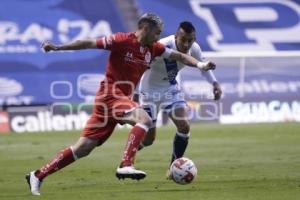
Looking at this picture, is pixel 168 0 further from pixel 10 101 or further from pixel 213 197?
pixel 213 197

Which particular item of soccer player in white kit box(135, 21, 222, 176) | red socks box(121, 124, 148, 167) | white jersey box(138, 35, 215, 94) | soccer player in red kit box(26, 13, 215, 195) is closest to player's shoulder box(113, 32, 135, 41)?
soccer player in red kit box(26, 13, 215, 195)

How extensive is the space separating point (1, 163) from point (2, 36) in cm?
1748

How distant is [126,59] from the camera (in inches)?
459

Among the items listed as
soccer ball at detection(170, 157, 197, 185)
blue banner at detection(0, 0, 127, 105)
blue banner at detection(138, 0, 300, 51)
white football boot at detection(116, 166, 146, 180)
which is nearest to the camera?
white football boot at detection(116, 166, 146, 180)

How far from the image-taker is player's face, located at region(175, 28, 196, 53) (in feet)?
43.7

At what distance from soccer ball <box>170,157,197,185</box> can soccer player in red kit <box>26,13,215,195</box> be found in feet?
2.96

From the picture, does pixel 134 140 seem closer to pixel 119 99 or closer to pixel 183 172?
pixel 119 99

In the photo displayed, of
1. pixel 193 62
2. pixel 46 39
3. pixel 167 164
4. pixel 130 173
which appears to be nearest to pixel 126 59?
pixel 193 62

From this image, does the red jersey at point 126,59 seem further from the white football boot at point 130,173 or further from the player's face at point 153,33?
the white football boot at point 130,173

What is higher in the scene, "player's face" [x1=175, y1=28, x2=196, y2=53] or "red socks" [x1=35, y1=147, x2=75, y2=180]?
"player's face" [x1=175, y1=28, x2=196, y2=53]

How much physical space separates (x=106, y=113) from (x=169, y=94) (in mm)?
2797

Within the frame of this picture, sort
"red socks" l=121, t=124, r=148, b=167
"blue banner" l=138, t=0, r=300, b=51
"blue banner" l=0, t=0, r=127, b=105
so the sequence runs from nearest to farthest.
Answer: "red socks" l=121, t=124, r=148, b=167 → "blue banner" l=0, t=0, r=127, b=105 → "blue banner" l=138, t=0, r=300, b=51

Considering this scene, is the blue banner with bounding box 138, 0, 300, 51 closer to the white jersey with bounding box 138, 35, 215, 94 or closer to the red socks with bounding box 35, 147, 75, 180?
the white jersey with bounding box 138, 35, 215, 94

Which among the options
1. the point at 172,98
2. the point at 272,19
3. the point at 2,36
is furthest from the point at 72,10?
the point at 172,98
